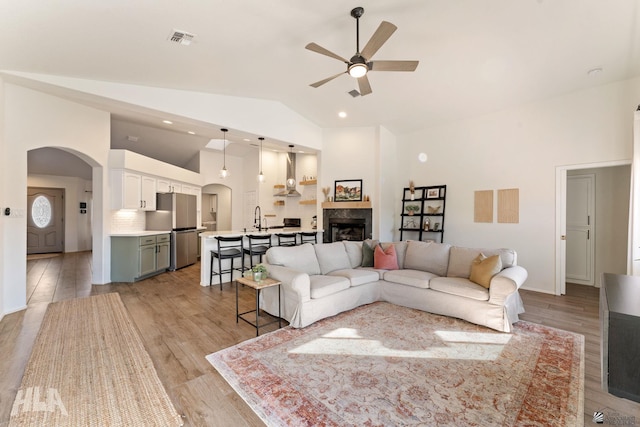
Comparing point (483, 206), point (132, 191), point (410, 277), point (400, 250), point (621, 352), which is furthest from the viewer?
point (132, 191)

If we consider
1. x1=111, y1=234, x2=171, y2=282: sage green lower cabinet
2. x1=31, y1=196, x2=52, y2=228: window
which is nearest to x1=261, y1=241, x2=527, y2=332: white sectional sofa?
x1=111, y1=234, x2=171, y2=282: sage green lower cabinet

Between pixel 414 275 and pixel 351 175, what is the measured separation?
317 centimetres

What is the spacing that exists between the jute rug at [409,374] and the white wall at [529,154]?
7.37ft

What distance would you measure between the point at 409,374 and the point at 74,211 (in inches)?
446

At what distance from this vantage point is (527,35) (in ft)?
10.8

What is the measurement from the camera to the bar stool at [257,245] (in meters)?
5.14

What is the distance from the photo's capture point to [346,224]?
6.48 m

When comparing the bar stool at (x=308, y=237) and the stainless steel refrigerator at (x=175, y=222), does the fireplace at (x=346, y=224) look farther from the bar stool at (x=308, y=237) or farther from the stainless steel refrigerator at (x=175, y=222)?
the stainless steel refrigerator at (x=175, y=222)

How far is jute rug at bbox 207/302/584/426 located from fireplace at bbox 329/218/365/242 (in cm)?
318

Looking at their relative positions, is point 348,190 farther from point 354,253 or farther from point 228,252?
point 228,252

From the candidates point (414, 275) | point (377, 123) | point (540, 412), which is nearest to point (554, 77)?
point (377, 123)

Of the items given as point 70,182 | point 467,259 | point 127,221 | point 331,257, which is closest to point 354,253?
point 331,257

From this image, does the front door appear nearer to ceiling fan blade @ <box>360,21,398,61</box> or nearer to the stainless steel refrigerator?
the stainless steel refrigerator

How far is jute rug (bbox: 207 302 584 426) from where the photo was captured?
73.2 inches
